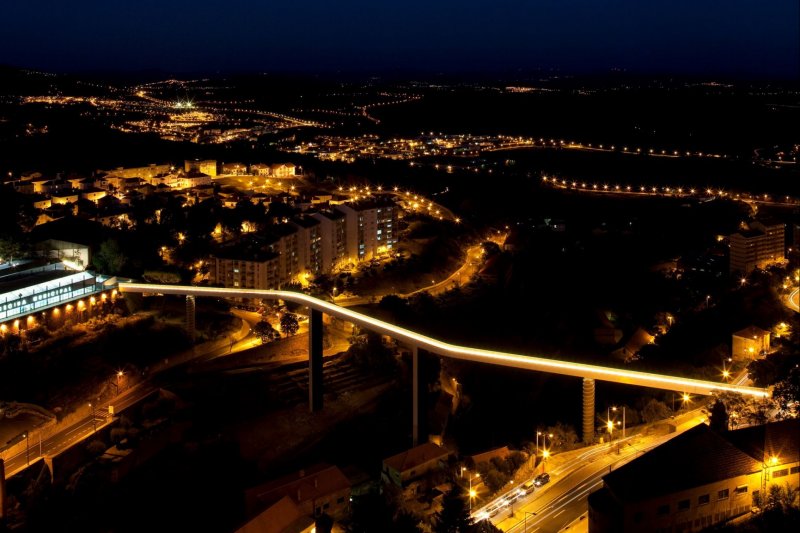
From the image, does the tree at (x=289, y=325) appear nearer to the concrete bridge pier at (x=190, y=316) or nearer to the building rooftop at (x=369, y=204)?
the concrete bridge pier at (x=190, y=316)

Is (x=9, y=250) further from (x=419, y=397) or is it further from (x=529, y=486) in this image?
(x=529, y=486)

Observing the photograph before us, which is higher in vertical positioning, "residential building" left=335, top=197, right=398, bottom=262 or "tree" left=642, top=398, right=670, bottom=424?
"residential building" left=335, top=197, right=398, bottom=262

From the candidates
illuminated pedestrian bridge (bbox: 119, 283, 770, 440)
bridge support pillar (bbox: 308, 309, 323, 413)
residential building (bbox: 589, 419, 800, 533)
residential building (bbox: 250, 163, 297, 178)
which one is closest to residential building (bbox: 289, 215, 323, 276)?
A: illuminated pedestrian bridge (bbox: 119, 283, 770, 440)

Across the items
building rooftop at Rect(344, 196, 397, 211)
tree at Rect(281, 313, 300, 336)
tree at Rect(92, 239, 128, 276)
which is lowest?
tree at Rect(281, 313, 300, 336)

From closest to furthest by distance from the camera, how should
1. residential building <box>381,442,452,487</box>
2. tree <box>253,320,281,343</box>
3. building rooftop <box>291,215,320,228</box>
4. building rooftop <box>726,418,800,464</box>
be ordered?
building rooftop <box>726,418,800,464</box>
residential building <box>381,442,452,487</box>
tree <box>253,320,281,343</box>
building rooftop <box>291,215,320,228</box>

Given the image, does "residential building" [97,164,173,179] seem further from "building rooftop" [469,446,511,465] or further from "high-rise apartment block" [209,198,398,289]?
"building rooftop" [469,446,511,465]

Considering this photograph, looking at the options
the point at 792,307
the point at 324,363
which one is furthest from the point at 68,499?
the point at 792,307
